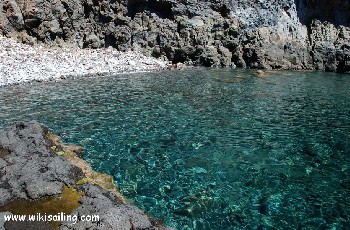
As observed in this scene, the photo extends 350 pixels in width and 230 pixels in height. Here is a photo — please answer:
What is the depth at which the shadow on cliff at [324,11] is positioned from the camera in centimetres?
4559

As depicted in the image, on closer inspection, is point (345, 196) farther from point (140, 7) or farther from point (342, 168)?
point (140, 7)

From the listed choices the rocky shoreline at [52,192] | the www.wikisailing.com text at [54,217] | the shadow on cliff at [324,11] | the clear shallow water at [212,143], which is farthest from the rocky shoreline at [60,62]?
the shadow on cliff at [324,11]

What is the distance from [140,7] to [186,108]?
26.4 metres

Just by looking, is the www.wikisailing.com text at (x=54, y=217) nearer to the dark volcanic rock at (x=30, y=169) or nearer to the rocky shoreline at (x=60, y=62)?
the dark volcanic rock at (x=30, y=169)

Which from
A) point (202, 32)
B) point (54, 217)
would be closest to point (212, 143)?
point (54, 217)

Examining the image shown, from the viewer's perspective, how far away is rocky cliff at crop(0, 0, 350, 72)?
132ft

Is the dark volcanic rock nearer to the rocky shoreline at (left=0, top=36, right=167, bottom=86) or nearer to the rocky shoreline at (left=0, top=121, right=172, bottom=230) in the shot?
the rocky shoreline at (left=0, top=121, right=172, bottom=230)

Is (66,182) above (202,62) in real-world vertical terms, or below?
Answer: below

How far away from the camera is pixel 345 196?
10.3m

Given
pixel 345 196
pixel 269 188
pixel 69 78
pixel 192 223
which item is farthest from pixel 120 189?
pixel 69 78

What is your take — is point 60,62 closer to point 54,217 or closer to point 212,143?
point 212,143

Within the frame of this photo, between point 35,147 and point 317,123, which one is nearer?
point 35,147

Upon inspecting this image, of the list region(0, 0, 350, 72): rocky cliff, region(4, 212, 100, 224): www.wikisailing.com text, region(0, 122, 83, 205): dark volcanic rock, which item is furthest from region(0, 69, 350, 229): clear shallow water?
region(0, 0, 350, 72): rocky cliff

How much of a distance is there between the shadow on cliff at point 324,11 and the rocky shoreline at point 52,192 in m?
43.1
